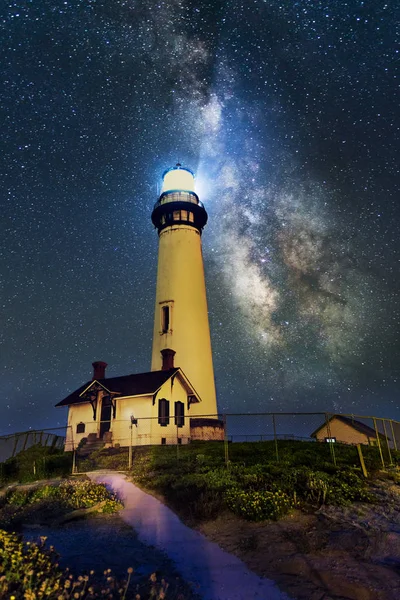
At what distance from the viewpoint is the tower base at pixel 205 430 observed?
29.6 meters

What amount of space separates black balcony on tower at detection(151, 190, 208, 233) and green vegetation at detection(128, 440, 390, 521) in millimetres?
23745

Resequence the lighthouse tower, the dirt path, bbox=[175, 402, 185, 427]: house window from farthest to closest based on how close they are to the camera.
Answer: the lighthouse tower
bbox=[175, 402, 185, 427]: house window
the dirt path

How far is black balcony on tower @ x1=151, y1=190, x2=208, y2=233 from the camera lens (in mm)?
37531

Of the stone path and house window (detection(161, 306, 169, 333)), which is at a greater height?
house window (detection(161, 306, 169, 333))

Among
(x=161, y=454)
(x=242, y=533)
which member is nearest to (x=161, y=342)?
(x=161, y=454)

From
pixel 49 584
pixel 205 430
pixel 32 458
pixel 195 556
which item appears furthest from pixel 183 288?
pixel 49 584

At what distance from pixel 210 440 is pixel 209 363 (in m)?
6.39

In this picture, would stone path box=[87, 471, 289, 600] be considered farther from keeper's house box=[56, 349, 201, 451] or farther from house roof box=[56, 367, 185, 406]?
house roof box=[56, 367, 185, 406]

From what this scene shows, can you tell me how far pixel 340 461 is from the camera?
17.2 meters

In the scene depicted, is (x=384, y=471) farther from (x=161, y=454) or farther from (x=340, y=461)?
(x=161, y=454)

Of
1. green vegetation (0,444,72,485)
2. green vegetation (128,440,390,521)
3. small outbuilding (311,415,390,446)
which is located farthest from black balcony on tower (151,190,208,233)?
green vegetation (128,440,390,521)

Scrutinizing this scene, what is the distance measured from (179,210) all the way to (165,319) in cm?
1036

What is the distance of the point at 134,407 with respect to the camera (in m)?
27.4

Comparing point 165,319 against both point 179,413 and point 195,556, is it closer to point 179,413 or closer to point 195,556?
point 179,413
